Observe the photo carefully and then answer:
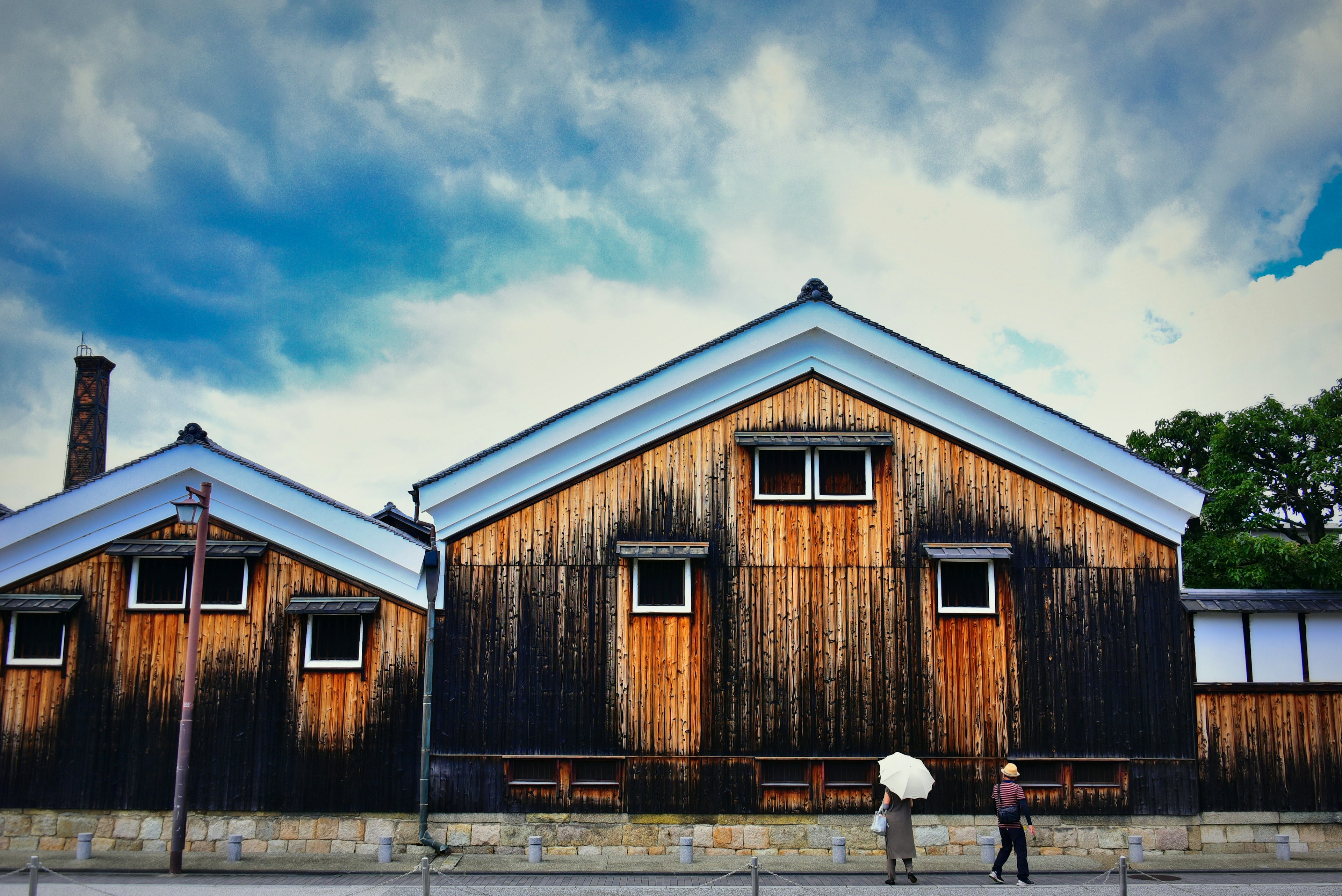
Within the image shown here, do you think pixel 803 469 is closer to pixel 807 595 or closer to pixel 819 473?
pixel 819 473

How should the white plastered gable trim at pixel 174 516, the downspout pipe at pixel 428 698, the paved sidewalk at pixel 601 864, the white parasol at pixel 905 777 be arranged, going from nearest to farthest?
the white parasol at pixel 905 777 < the paved sidewalk at pixel 601 864 < the downspout pipe at pixel 428 698 < the white plastered gable trim at pixel 174 516

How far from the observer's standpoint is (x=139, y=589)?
1552 cm

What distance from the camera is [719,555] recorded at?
49.7 ft

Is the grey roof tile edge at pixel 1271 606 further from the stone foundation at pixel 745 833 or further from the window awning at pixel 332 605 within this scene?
the window awning at pixel 332 605

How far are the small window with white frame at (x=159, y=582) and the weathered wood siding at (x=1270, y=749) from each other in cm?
1910

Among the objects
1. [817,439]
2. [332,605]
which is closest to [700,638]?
[817,439]

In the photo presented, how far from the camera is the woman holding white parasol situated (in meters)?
12.2

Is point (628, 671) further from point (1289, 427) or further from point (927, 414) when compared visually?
point (1289, 427)

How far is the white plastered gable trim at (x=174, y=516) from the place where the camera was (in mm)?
15281

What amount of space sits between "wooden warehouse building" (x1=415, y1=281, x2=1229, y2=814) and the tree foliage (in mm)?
3183

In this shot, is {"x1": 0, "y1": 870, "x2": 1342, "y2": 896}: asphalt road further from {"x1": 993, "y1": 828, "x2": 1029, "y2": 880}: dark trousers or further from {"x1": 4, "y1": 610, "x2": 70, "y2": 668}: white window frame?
{"x1": 4, "y1": 610, "x2": 70, "y2": 668}: white window frame

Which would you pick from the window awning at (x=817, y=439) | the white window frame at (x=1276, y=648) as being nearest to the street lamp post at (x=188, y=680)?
the window awning at (x=817, y=439)

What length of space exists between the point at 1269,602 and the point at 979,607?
5.14 m

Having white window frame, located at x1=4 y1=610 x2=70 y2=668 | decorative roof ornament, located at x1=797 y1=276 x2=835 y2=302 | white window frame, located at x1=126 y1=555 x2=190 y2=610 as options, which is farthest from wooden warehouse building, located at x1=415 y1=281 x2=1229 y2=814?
white window frame, located at x1=4 y1=610 x2=70 y2=668
